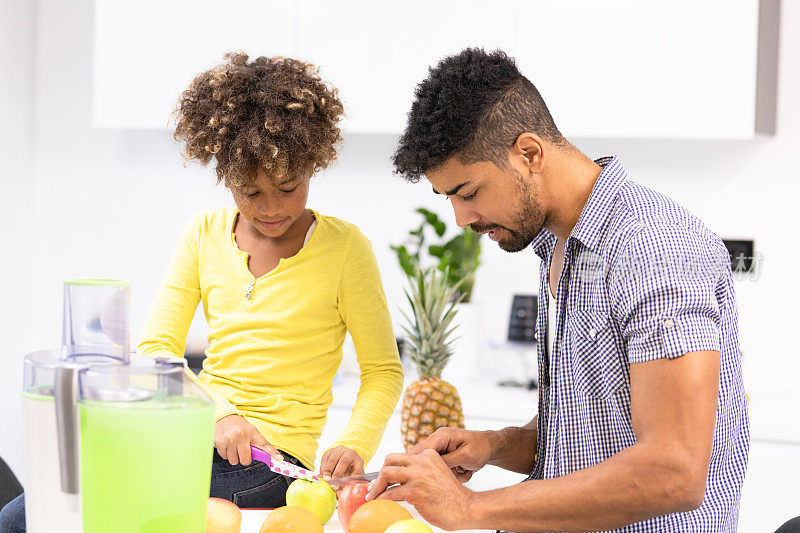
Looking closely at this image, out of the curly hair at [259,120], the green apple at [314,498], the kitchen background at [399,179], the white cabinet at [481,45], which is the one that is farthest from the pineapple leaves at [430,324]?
the green apple at [314,498]

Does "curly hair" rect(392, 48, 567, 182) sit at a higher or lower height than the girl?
higher

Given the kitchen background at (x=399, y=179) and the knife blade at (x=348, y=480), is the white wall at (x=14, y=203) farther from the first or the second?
the knife blade at (x=348, y=480)

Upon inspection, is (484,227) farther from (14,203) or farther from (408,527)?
(14,203)

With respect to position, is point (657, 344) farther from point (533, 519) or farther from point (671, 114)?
point (671, 114)

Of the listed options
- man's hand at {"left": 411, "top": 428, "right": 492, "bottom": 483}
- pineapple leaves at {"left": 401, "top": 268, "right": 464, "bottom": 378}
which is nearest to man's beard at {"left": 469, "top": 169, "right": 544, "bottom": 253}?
man's hand at {"left": 411, "top": 428, "right": 492, "bottom": 483}

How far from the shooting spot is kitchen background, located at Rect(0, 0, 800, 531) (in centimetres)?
235

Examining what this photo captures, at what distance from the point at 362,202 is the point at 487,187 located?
171cm

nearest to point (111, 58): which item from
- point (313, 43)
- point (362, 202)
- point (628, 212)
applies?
point (313, 43)

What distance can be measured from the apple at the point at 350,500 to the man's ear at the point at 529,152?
0.53m

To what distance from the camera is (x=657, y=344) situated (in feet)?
3.31

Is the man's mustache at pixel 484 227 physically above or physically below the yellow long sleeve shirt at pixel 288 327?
above

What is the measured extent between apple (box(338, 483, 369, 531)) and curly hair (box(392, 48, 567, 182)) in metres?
0.48

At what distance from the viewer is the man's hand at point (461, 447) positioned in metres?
1.34

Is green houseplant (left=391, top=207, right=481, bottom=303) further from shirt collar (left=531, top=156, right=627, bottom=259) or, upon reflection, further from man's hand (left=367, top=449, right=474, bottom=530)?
man's hand (left=367, top=449, right=474, bottom=530)
